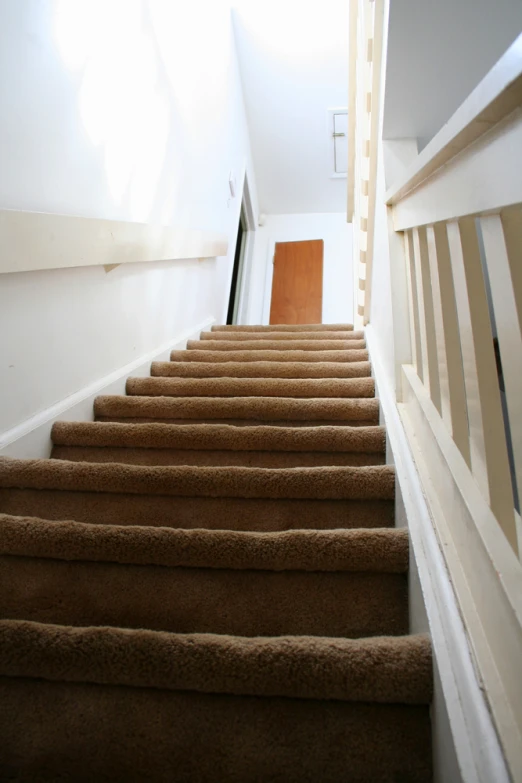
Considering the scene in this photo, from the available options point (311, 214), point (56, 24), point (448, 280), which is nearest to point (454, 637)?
point (448, 280)

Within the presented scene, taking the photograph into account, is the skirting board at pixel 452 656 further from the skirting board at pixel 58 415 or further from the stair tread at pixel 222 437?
the skirting board at pixel 58 415

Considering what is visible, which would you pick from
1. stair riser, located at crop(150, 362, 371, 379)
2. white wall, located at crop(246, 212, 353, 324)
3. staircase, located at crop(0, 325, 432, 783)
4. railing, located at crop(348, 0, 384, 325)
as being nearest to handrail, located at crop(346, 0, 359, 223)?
railing, located at crop(348, 0, 384, 325)

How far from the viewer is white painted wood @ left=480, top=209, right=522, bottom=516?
20.5 inches

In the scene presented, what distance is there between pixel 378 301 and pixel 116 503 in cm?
134

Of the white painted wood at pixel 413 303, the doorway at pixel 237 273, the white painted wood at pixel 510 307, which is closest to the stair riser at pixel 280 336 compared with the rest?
the white painted wood at pixel 413 303

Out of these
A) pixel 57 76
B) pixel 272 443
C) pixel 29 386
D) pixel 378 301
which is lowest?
pixel 272 443

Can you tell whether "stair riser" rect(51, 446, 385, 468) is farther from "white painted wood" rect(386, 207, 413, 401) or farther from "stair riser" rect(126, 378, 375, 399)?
"stair riser" rect(126, 378, 375, 399)

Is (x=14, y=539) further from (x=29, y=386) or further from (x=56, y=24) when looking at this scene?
(x=56, y=24)

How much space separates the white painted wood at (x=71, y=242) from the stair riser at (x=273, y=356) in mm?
552

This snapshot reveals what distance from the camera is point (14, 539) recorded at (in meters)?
0.98

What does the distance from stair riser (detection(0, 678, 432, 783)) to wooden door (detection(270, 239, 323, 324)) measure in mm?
4851

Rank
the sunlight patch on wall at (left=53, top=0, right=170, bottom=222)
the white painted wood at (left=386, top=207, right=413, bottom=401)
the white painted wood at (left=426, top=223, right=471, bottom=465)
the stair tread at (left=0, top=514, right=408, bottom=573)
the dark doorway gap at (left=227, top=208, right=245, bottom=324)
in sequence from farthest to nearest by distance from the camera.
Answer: the dark doorway gap at (left=227, top=208, right=245, bottom=324) < the sunlight patch on wall at (left=53, top=0, right=170, bottom=222) < the white painted wood at (left=386, top=207, right=413, bottom=401) < the stair tread at (left=0, top=514, right=408, bottom=573) < the white painted wood at (left=426, top=223, right=471, bottom=465)

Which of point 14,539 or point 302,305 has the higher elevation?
point 302,305

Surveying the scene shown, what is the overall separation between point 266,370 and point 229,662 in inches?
55.0
